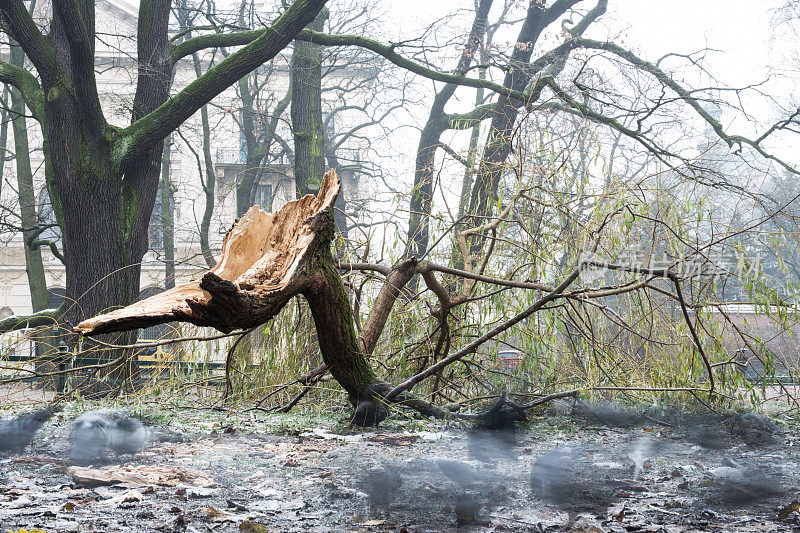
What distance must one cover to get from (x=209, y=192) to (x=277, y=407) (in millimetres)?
7008

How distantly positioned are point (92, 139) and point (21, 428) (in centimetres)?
297

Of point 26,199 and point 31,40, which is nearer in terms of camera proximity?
point 31,40

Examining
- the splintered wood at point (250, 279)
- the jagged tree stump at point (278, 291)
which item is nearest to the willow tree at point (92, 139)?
the jagged tree stump at point (278, 291)

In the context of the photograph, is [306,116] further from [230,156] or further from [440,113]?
[230,156]

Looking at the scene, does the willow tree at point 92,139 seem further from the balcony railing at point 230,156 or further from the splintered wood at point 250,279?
the balcony railing at point 230,156

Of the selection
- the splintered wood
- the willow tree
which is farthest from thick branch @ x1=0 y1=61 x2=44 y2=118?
the splintered wood

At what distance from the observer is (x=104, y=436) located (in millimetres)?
3037

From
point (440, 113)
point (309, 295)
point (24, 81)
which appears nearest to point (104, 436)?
point (309, 295)

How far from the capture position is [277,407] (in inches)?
152

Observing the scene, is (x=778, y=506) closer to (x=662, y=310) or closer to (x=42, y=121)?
→ (x=662, y=310)

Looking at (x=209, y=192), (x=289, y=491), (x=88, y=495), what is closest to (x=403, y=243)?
(x=289, y=491)

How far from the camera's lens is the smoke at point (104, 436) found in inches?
111

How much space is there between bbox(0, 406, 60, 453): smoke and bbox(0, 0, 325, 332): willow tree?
5.71ft

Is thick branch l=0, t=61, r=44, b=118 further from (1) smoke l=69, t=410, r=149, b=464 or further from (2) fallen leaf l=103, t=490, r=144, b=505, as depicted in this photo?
(2) fallen leaf l=103, t=490, r=144, b=505
